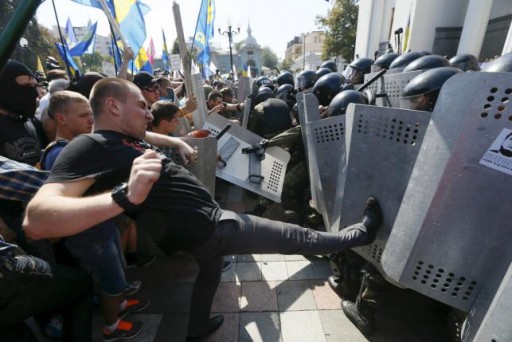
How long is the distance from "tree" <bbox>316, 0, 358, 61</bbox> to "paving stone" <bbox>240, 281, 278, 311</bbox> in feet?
111

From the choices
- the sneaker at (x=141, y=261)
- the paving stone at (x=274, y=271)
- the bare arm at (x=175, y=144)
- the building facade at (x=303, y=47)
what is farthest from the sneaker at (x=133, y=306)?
the building facade at (x=303, y=47)

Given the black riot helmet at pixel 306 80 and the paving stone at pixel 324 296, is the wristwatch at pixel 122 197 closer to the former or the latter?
the paving stone at pixel 324 296

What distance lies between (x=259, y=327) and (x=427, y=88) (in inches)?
107

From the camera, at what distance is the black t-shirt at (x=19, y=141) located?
7.72 feet

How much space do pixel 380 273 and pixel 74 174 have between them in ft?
7.72

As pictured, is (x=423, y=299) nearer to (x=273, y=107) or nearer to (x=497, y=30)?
(x=273, y=107)

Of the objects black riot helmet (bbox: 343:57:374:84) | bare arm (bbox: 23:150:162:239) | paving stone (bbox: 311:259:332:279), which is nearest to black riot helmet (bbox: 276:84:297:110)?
black riot helmet (bbox: 343:57:374:84)

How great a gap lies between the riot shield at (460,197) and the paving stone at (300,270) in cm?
148

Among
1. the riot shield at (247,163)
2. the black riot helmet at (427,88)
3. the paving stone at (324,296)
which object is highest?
the black riot helmet at (427,88)

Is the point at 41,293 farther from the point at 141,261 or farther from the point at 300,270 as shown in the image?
the point at 300,270

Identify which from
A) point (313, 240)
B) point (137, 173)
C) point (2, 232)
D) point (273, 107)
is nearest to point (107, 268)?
point (2, 232)

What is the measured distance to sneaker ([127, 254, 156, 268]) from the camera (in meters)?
3.34

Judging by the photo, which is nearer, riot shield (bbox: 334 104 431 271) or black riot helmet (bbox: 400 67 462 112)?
riot shield (bbox: 334 104 431 271)

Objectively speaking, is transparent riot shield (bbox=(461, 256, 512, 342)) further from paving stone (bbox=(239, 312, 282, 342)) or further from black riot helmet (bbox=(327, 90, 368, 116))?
black riot helmet (bbox=(327, 90, 368, 116))
